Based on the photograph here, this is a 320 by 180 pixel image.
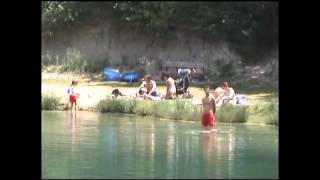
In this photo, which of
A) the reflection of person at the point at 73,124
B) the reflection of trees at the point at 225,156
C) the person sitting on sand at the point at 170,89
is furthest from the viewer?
the person sitting on sand at the point at 170,89

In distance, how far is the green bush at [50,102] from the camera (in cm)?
921

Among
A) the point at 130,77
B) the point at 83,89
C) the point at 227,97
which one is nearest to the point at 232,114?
the point at 227,97

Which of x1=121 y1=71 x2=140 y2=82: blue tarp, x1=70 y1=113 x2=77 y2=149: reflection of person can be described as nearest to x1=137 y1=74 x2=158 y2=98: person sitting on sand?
x1=70 y1=113 x2=77 y2=149: reflection of person

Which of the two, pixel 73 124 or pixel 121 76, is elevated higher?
pixel 121 76

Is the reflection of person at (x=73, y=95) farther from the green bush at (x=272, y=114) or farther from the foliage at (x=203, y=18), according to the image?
the foliage at (x=203, y=18)

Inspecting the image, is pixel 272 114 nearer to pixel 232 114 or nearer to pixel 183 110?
pixel 232 114

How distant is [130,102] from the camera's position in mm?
8852

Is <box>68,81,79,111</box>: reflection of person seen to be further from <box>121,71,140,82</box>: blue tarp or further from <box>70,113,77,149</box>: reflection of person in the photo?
<box>121,71,140,82</box>: blue tarp

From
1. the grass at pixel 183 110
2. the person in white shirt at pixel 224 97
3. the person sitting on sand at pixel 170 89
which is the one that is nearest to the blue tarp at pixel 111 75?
the grass at pixel 183 110

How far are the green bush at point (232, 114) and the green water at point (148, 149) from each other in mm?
171

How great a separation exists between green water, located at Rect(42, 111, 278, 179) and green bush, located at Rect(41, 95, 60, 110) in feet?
1.39

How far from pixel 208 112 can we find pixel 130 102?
114cm
